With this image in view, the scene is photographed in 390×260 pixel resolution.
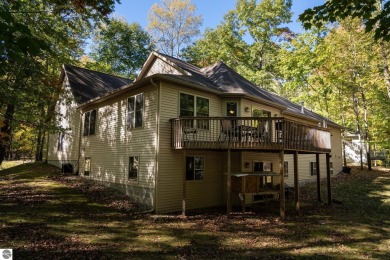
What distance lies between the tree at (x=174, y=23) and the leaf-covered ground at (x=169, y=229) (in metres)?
24.8

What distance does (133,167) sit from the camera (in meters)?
13.8

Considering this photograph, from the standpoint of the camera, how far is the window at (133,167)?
13.6 metres

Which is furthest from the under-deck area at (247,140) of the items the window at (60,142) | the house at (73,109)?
the window at (60,142)

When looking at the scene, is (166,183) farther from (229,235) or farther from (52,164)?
(52,164)

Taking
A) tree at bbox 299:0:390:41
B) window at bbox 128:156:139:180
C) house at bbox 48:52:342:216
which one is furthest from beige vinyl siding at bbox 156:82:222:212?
tree at bbox 299:0:390:41

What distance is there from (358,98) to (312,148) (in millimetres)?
22944

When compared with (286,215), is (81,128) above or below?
above

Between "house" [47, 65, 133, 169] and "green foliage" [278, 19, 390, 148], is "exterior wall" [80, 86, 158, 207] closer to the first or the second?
"house" [47, 65, 133, 169]

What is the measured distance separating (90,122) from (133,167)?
6542 millimetres

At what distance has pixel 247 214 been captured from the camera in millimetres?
12484

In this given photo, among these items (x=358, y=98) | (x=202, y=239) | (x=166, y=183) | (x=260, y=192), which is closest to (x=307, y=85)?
(x=358, y=98)

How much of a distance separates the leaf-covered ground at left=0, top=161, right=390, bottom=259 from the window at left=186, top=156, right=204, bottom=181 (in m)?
1.71

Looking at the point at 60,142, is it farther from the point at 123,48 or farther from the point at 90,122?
the point at 123,48

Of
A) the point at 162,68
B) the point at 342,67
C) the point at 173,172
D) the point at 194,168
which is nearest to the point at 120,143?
the point at 173,172
